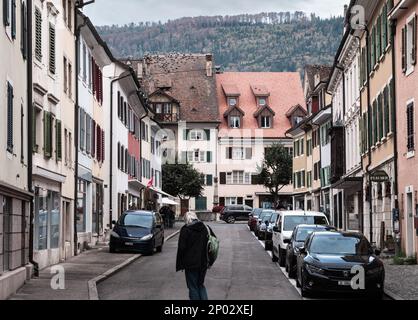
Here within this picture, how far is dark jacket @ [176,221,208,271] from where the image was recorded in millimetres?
16594

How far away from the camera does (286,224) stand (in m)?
32.7

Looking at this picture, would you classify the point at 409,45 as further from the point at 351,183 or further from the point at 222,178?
the point at 222,178

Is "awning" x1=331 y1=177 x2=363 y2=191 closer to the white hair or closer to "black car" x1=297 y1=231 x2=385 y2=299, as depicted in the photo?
"black car" x1=297 y1=231 x2=385 y2=299

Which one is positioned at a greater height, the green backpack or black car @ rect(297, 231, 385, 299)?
the green backpack

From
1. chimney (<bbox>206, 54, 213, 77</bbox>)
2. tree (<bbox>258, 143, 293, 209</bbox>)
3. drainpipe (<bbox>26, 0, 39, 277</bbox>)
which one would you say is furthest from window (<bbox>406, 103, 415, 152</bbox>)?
chimney (<bbox>206, 54, 213, 77</bbox>)

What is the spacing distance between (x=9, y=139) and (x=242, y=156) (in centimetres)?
8361

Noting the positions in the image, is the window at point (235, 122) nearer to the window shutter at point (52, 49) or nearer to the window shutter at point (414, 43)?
the window shutter at point (414, 43)

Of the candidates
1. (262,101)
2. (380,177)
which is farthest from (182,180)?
(380,177)

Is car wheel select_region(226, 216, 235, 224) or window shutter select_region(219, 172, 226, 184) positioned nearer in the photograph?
car wheel select_region(226, 216, 235, 224)

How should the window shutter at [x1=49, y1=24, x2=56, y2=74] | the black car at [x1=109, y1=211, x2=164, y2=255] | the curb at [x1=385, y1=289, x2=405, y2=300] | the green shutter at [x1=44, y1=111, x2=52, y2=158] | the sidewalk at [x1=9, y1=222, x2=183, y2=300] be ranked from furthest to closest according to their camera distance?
the black car at [x1=109, y1=211, x2=164, y2=255] < the window shutter at [x1=49, y1=24, x2=56, y2=74] < the green shutter at [x1=44, y1=111, x2=52, y2=158] < the sidewalk at [x1=9, y1=222, x2=183, y2=300] < the curb at [x1=385, y1=289, x2=405, y2=300]

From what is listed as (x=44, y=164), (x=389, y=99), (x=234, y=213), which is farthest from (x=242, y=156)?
(x=44, y=164)

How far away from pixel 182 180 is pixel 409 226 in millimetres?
58008

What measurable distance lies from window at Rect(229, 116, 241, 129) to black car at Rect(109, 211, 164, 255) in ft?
214

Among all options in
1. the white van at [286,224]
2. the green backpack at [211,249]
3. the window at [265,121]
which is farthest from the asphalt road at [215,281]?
the window at [265,121]
